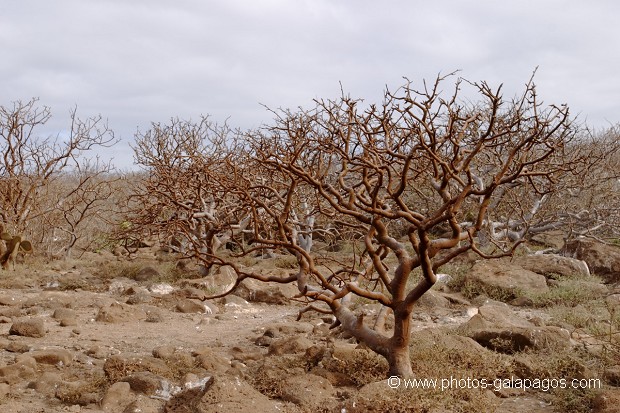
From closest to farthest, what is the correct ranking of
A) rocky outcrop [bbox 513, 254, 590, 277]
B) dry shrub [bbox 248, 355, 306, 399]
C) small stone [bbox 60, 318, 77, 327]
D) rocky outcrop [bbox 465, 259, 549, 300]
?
dry shrub [bbox 248, 355, 306, 399] < small stone [bbox 60, 318, 77, 327] < rocky outcrop [bbox 465, 259, 549, 300] < rocky outcrop [bbox 513, 254, 590, 277]

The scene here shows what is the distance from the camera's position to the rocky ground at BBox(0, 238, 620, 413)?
4965 mm

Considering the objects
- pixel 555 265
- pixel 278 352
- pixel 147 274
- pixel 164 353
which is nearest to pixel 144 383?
pixel 164 353

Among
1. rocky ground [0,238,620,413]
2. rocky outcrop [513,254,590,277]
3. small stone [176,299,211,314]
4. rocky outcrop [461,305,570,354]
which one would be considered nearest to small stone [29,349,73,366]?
rocky ground [0,238,620,413]

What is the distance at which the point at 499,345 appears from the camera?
21.7 ft

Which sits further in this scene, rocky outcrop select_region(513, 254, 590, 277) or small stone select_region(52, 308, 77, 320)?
rocky outcrop select_region(513, 254, 590, 277)

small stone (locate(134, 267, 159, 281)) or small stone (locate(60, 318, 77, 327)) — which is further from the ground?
small stone (locate(134, 267, 159, 281))

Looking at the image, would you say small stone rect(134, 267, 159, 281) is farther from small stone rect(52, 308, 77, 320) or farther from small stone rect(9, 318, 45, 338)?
small stone rect(9, 318, 45, 338)

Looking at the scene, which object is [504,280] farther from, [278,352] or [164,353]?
[164,353]

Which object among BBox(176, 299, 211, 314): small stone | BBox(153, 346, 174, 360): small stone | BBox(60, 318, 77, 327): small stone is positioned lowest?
BBox(176, 299, 211, 314): small stone

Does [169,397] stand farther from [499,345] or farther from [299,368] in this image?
[499,345]

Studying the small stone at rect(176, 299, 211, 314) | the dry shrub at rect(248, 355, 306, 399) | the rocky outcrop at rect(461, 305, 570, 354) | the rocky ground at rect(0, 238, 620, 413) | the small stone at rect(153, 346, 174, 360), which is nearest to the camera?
the rocky ground at rect(0, 238, 620, 413)

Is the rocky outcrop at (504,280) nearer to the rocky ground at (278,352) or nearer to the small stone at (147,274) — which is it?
the rocky ground at (278,352)

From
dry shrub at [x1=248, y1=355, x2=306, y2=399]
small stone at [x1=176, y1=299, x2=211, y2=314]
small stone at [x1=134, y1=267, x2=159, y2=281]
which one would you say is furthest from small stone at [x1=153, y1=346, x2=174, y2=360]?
small stone at [x1=134, y1=267, x2=159, y2=281]

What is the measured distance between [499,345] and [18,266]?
35.9 feet
